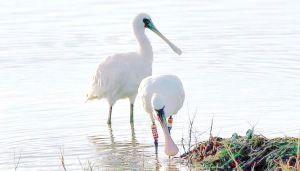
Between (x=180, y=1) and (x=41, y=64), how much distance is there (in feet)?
17.3

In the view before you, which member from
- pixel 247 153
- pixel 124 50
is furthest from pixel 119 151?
pixel 124 50

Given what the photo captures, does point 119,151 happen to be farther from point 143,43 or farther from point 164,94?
point 143,43

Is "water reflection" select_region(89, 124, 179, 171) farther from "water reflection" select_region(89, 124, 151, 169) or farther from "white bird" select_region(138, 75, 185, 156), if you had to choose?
"white bird" select_region(138, 75, 185, 156)

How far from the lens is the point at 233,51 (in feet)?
49.9

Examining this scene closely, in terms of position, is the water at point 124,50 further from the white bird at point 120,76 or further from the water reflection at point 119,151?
the white bird at point 120,76

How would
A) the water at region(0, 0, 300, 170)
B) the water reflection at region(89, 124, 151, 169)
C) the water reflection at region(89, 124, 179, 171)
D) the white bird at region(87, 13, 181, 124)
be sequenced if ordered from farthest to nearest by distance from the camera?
the white bird at region(87, 13, 181, 124)
the water at region(0, 0, 300, 170)
the water reflection at region(89, 124, 151, 169)
the water reflection at region(89, 124, 179, 171)

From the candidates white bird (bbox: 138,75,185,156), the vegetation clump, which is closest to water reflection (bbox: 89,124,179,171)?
white bird (bbox: 138,75,185,156)

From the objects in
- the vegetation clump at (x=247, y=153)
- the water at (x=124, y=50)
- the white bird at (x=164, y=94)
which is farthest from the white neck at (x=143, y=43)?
the vegetation clump at (x=247, y=153)

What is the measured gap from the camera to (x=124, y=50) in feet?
50.8

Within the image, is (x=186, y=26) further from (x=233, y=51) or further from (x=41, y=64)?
(x=41, y=64)

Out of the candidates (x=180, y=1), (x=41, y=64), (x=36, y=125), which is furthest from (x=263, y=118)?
(x=180, y=1)

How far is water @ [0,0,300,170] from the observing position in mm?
10461

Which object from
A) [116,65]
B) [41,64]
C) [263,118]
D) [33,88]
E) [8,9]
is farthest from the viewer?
[8,9]

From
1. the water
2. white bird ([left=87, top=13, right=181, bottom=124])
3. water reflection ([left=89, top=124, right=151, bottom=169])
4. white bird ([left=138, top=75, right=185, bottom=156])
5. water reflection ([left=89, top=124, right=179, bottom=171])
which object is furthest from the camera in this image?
white bird ([left=87, top=13, right=181, bottom=124])
